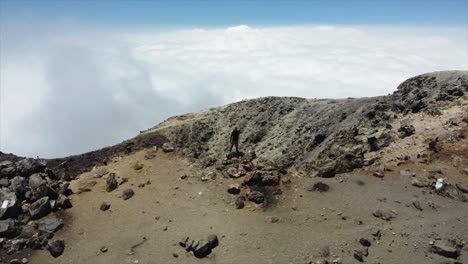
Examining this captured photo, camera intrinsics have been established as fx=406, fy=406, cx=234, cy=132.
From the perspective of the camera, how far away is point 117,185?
2283cm

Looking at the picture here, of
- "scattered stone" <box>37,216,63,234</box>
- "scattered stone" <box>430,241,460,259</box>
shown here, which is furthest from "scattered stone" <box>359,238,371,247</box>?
"scattered stone" <box>37,216,63,234</box>

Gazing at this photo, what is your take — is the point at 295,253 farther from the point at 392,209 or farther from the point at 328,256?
the point at 392,209

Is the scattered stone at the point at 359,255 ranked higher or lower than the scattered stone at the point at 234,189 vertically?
lower

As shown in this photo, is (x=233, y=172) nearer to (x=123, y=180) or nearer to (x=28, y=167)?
(x=123, y=180)

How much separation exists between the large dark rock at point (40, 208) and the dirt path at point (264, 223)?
106 centimetres

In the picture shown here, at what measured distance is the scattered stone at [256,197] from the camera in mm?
19547

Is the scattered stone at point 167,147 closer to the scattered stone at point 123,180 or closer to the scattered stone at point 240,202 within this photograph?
the scattered stone at point 123,180

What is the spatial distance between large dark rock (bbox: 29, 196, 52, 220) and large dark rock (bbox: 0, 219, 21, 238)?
892mm

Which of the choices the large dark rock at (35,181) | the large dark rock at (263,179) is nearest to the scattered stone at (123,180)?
the large dark rock at (35,181)

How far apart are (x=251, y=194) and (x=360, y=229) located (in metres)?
5.30

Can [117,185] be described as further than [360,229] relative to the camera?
Yes

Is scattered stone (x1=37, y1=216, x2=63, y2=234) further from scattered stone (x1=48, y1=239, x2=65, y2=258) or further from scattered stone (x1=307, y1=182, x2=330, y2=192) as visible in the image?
scattered stone (x1=307, y1=182, x2=330, y2=192)

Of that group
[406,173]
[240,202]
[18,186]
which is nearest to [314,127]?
[406,173]

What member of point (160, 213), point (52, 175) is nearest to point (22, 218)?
point (52, 175)
